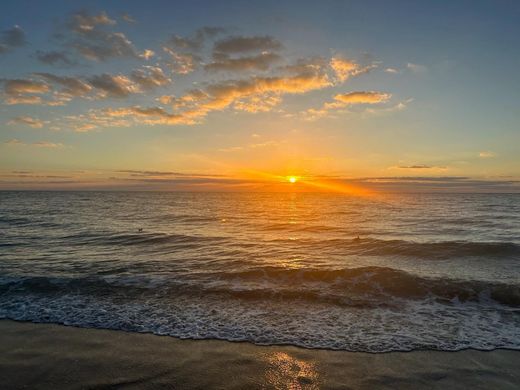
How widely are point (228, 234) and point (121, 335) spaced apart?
21.3 metres

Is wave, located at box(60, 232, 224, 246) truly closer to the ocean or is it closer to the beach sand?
the ocean

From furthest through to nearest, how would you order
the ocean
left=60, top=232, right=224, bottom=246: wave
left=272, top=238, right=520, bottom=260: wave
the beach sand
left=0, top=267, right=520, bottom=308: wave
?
left=60, top=232, right=224, bottom=246: wave
left=272, top=238, right=520, bottom=260: wave
left=0, top=267, right=520, bottom=308: wave
the ocean
the beach sand

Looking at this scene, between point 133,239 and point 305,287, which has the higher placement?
point 305,287

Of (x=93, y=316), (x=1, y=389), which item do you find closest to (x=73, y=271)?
(x=93, y=316)

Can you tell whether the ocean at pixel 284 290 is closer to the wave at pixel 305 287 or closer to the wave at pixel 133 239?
the wave at pixel 305 287

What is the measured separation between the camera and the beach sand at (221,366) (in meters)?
6.92

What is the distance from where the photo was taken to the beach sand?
6922 mm

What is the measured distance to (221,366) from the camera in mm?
7680

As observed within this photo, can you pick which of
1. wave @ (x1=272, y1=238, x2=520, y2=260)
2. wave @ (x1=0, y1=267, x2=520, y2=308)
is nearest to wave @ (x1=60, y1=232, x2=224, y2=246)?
wave @ (x1=272, y1=238, x2=520, y2=260)

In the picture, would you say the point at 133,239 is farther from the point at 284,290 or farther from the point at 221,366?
the point at 221,366

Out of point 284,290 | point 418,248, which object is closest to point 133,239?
point 284,290

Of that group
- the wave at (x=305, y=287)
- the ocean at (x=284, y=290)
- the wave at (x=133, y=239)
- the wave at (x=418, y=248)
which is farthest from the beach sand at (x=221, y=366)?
the wave at (x=133, y=239)

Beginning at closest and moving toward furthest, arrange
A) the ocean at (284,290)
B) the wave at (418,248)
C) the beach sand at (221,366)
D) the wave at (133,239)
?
the beach sand at (221,366) → the ocean at (284,290) → the wave at (418,248) → the wave at (133,239)

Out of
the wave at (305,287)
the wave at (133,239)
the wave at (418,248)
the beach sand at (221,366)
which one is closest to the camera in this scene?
the beach sand at (221,366)
